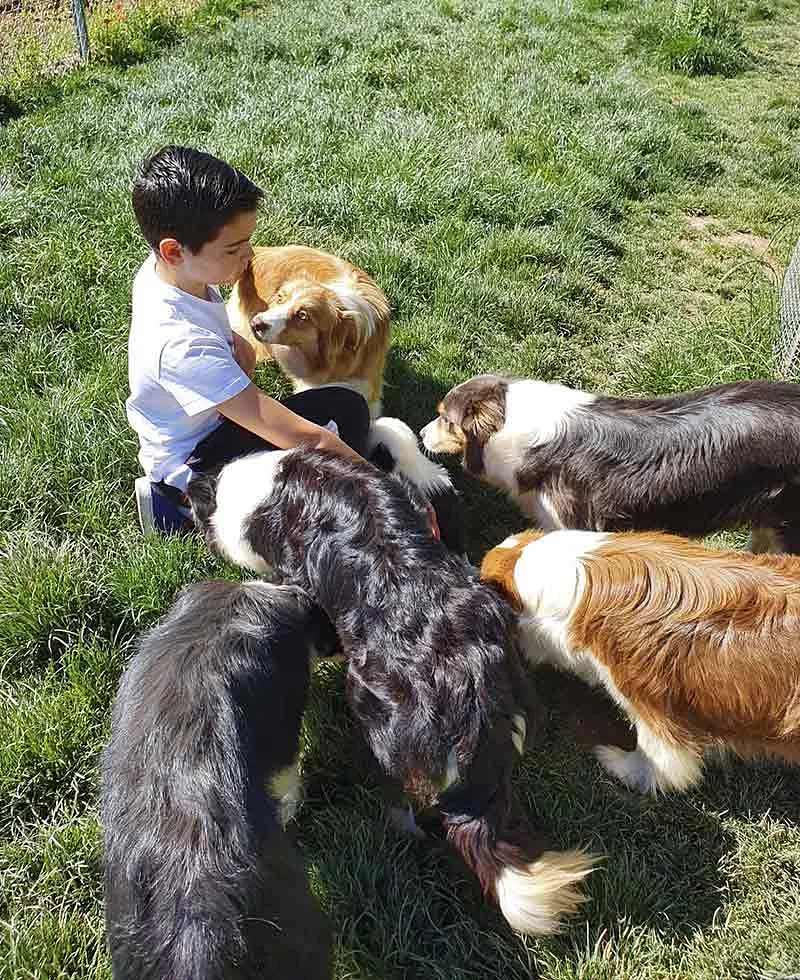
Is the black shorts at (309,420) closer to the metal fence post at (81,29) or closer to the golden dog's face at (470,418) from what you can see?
the golden dog's face at (470,418)

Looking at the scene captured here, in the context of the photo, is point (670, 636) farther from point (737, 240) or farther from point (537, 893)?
point (737, 240)

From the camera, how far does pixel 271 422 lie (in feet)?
8.91

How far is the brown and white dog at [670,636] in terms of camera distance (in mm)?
2275

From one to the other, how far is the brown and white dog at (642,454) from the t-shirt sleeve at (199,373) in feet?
3.31

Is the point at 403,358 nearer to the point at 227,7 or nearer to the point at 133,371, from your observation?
the point at 133,371

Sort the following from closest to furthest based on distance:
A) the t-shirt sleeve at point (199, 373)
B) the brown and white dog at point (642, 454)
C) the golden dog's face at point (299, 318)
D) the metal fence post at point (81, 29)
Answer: the t-shirt sleeve at point (199, 373) → the brown and white dog at point (642, 454) → the golden dog's face at point (299, 318) → the metal fence post at point (81, 29)

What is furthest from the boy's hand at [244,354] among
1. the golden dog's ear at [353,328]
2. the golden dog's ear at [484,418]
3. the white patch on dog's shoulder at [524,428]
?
the white patch on dog's shoulder at [524,428]

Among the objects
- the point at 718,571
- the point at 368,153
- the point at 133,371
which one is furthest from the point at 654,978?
the point at 368,153

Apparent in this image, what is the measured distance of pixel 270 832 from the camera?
190 centimetres

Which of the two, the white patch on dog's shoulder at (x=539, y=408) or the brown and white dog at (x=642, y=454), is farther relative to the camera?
the white patch on dog's shoulder at (x=539, y=408)

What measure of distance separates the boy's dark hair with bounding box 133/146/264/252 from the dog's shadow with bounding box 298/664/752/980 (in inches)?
63.3

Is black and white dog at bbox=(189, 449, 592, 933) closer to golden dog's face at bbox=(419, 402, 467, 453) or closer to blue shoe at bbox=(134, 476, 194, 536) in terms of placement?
blue shoe at bbox=(134, 476, 194, 536)

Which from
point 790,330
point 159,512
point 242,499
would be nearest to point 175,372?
point 242,499

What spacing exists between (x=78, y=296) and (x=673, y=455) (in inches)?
123
